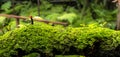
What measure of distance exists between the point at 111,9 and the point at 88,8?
865 mm

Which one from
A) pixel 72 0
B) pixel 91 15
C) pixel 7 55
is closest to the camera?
pixel 7 55

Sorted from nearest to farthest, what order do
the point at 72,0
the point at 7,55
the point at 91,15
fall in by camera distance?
the point at 7,55
the point at 91,15
the point at 72,0

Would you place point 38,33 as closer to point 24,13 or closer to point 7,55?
point 7,55

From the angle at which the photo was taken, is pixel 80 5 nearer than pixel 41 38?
No

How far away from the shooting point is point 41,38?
3701 millimetres

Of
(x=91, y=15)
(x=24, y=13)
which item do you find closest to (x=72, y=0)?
(x=91, y=15)

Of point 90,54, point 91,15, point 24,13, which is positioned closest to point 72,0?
point 91,15

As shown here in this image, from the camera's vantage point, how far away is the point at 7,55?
364cm

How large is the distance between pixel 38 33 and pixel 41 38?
10 centimetres

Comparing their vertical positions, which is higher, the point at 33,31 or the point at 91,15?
the point at 33,31

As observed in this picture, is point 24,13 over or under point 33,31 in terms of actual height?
under

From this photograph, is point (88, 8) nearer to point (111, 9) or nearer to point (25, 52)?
point (111, 9)

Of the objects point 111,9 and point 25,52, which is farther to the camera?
point 111,9

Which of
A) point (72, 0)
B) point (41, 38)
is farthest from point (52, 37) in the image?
point (72, 0)
